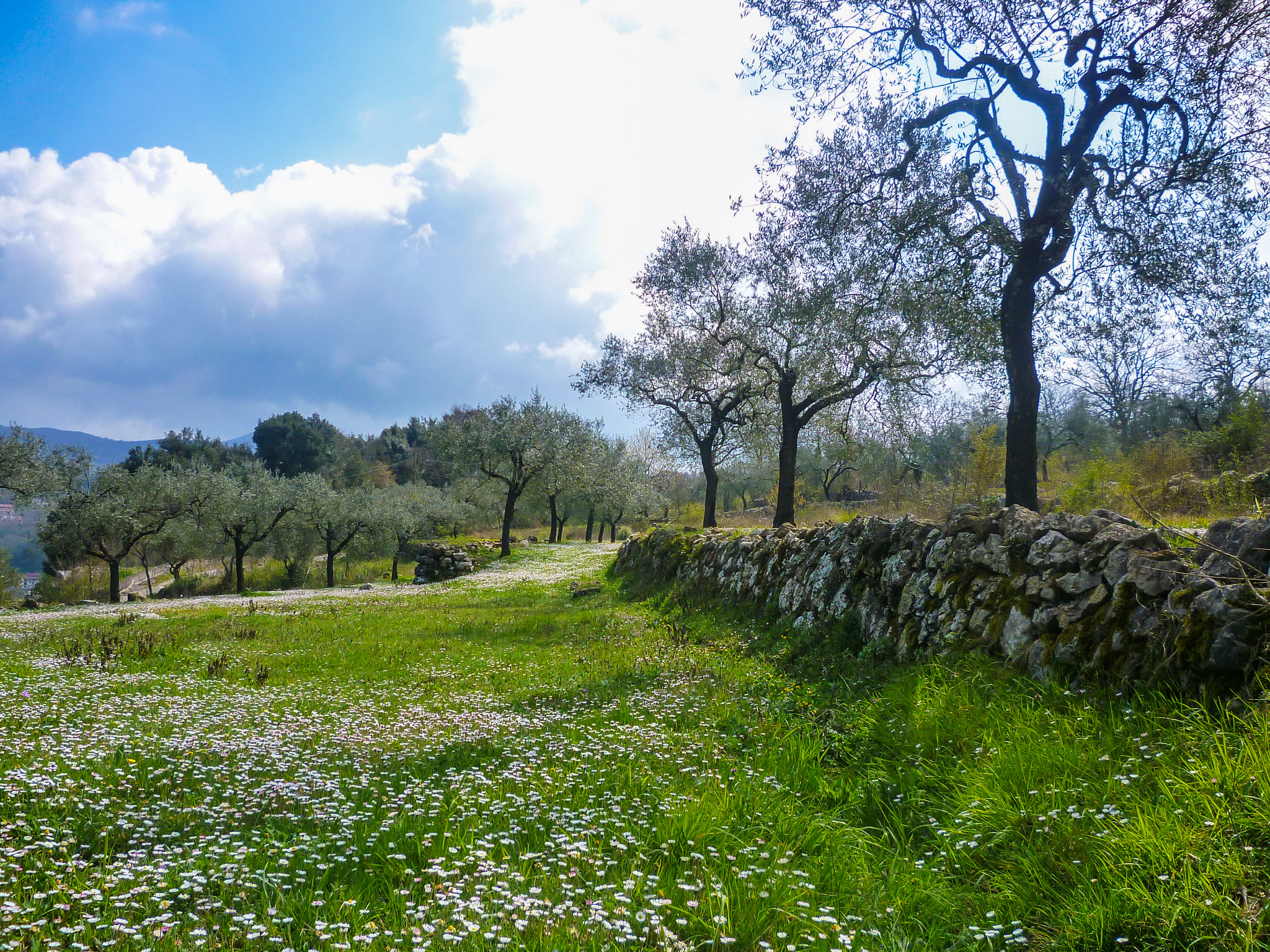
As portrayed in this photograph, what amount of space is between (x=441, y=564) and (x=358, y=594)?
33.5 feet

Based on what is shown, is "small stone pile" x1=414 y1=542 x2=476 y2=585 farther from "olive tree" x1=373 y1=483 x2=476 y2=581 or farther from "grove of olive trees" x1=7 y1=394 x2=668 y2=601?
"olive tree" x1=373 y1=483 x2=476 y2=581

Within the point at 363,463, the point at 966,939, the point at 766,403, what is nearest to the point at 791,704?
the point at 966,939

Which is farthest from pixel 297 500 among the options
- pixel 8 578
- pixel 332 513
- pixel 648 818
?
pixel 648 818

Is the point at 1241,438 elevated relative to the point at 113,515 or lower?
elevated

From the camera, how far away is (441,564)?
36688mm

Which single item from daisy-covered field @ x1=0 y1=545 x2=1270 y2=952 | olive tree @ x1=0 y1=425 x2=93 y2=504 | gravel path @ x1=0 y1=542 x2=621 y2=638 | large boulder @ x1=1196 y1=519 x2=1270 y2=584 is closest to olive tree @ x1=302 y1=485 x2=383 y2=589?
gravel path @ x1=0 y1=542 x2=621 y2=638

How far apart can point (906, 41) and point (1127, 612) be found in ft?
46.7

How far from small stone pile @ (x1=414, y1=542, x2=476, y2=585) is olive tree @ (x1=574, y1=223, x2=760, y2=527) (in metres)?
13.8

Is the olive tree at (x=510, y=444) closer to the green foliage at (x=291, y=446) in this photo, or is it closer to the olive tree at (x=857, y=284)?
the olive tree at (x=857, y=284)

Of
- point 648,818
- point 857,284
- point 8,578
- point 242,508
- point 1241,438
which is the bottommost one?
point 8,578

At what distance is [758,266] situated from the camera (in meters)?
21.0

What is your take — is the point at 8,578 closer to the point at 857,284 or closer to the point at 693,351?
the point at 693,351

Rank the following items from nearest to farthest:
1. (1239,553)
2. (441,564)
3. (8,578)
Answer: (1239,553), (441,564), (8,578)

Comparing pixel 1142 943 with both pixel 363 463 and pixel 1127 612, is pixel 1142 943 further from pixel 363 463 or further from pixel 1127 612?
pixel 363 463
